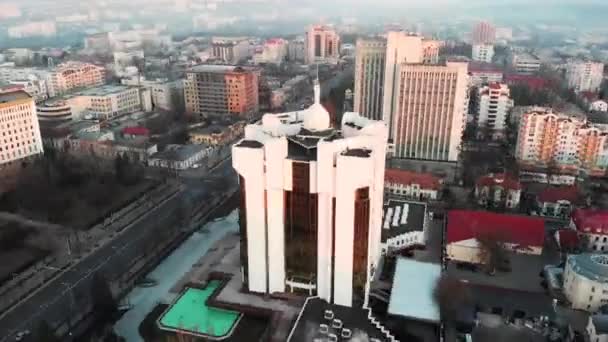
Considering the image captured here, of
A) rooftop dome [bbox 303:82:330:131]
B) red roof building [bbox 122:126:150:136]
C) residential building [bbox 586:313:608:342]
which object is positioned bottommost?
residential building [bbox 586:313:608:342]

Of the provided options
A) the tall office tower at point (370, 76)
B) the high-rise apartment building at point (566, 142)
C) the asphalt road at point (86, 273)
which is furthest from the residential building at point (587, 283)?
the tall office tower at point (370, 76)

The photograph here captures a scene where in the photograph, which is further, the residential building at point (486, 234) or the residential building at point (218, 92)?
the residential building at point (218, 92)

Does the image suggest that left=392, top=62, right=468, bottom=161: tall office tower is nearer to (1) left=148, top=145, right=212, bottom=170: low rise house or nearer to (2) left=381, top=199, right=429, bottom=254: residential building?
(2) left=381, top=199, right=429, bottom=254: residential building

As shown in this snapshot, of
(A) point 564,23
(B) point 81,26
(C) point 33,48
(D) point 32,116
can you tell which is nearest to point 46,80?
(D) point 32,116

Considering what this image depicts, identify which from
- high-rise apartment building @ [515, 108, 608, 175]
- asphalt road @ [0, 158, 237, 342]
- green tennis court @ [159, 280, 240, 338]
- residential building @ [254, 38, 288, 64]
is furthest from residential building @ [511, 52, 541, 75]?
green tennis court @ [159, 280, 240, 338]

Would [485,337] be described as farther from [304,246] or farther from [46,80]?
[46,80]

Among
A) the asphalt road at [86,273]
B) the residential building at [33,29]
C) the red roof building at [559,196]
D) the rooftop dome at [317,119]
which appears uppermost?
the residential building at [33,29]

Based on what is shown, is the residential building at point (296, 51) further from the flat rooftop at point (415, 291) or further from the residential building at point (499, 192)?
the flat rooftop at point (415, 291)
